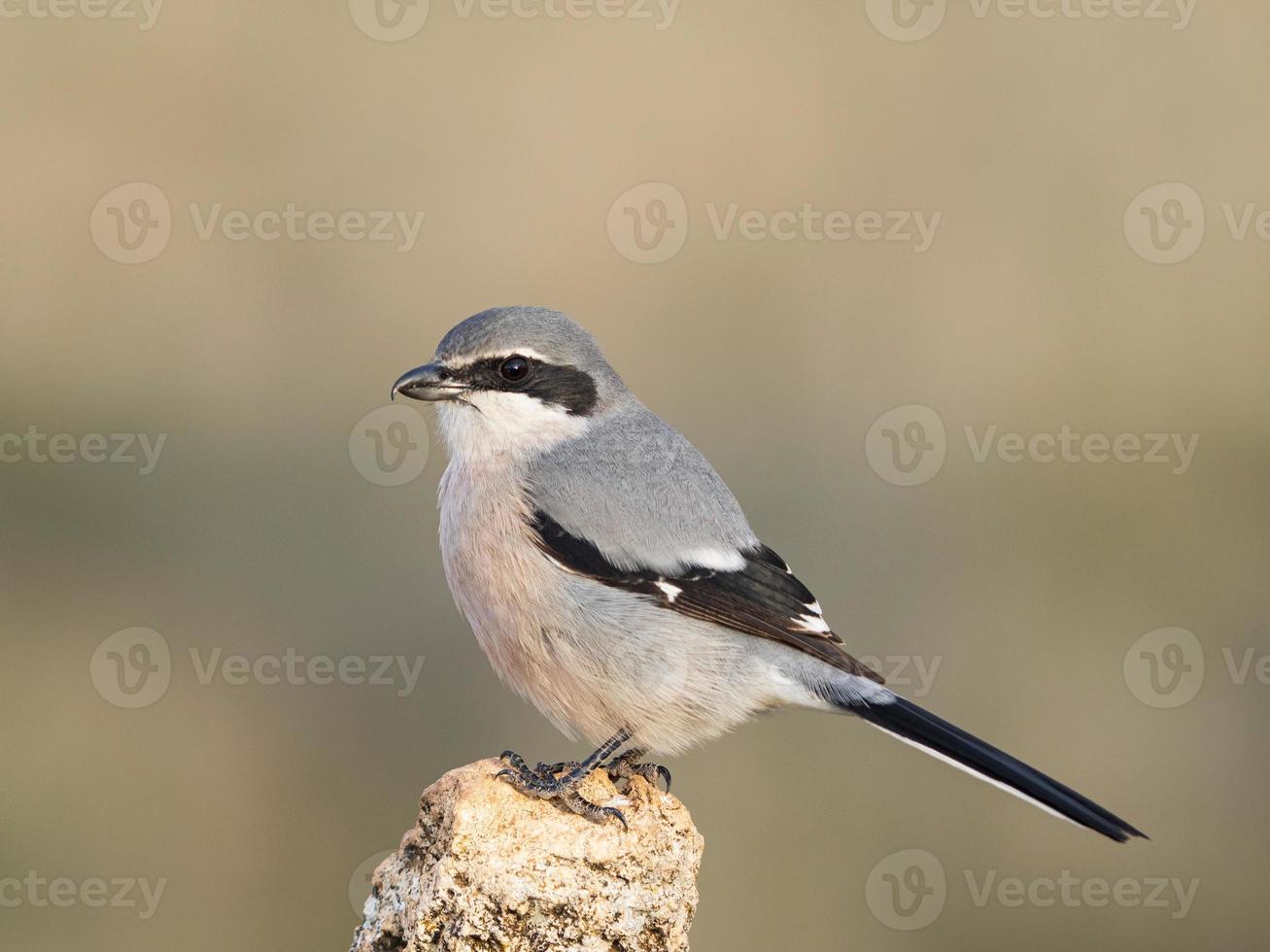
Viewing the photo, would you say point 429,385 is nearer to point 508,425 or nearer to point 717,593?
point 508,425

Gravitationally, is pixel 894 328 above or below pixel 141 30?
below

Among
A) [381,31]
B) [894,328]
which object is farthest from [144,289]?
[894,328]

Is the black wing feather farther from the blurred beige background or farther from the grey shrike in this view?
the blurred beige background

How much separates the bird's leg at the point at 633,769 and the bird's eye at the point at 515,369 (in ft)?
4.05

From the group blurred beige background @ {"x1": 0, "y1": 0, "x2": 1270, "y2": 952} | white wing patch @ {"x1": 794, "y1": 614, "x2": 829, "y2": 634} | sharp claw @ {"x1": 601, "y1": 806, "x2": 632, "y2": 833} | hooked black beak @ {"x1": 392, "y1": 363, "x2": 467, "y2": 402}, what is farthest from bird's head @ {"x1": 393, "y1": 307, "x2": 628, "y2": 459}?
blurred beige background @ {"x1": 0, "y1": 0, "x2": 1270, "y2": 952}

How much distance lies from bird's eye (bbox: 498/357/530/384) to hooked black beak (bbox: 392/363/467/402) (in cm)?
13

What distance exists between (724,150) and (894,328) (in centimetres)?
166

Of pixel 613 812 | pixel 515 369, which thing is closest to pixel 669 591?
pixel 613 812

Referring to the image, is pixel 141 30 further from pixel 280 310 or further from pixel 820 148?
pixel 820 148

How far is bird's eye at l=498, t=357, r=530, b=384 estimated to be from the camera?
14.5 ft

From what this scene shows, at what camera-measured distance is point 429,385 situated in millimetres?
4391

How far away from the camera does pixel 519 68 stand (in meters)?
8.98

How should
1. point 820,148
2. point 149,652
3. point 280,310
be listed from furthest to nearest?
point 820,148 < point 280,310 < point 149,652

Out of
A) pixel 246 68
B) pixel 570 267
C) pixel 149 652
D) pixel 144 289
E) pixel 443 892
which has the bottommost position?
pixel 149 652
